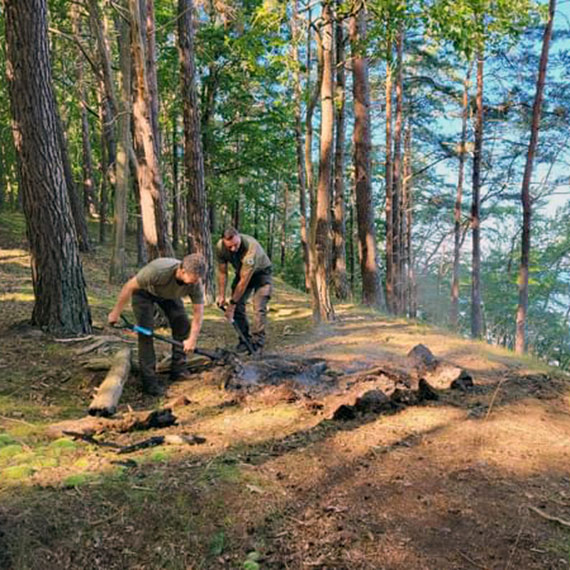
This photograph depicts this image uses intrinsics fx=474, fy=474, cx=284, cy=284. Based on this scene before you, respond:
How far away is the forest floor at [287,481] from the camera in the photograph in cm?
244

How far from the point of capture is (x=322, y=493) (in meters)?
3.02

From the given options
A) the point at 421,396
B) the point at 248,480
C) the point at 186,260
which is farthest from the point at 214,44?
the point at 248,480

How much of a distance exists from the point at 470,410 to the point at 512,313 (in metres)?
34.0

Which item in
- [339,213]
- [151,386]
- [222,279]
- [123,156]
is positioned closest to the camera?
[151,386]

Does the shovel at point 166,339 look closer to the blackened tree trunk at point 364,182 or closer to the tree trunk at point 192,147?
the tree trunk at point 192,147

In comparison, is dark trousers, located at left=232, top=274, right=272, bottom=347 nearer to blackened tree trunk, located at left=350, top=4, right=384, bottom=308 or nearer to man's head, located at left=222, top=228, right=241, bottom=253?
man's head, located at left=222, top=228, right=241, bottom=253

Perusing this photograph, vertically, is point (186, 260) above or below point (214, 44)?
below

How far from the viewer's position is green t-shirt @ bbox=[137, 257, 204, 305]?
16.3 ft

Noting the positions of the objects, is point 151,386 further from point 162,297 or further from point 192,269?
point 192,269

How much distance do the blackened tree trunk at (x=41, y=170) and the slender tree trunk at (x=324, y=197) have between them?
14.2ft

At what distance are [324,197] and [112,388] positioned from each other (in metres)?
5.71

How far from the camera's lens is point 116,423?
4.04 meters

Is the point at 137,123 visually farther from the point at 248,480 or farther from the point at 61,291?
the point at 248,480

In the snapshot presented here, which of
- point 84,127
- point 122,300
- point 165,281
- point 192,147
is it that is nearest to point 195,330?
point 165,281
